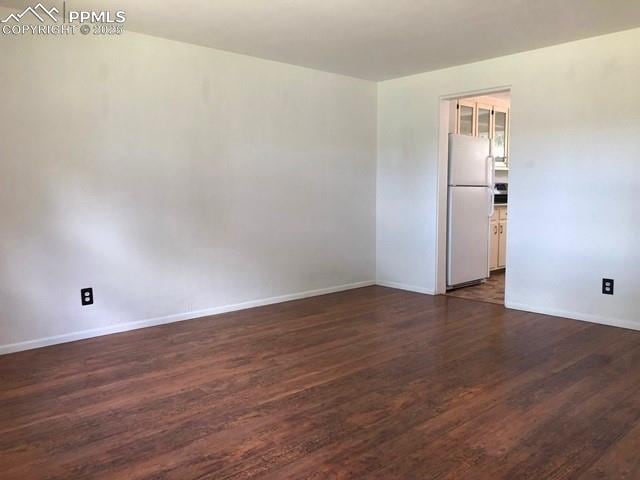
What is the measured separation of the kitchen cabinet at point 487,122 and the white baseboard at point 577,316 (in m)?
2.13

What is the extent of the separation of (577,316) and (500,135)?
317cm

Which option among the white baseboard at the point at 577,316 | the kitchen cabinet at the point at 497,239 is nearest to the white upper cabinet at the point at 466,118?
the kitchen cabinet at the point at 497,239

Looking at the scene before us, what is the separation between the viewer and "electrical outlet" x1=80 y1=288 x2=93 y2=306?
3.67 meters

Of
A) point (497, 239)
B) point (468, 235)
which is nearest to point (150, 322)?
point (468, 235)

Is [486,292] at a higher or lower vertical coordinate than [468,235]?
lower

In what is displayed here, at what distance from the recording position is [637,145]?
3.79 metres

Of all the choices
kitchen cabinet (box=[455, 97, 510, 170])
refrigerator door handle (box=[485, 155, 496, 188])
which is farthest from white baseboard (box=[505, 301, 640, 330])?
kitchen cabinet (box=[455, 97, 510, 170])

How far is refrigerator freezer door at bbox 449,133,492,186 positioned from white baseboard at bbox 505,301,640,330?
1469 mm

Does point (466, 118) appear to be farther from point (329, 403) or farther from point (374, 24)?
point (329, 403)

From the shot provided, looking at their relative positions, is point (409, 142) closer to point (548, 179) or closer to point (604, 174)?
point (548, 179)

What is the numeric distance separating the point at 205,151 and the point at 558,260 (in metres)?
3.14

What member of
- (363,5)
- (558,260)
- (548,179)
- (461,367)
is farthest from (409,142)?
(461,367)

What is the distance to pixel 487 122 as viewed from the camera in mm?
6246

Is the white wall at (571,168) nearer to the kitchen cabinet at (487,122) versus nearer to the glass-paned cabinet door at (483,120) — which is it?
the kitchen cabinet at (487,122)
